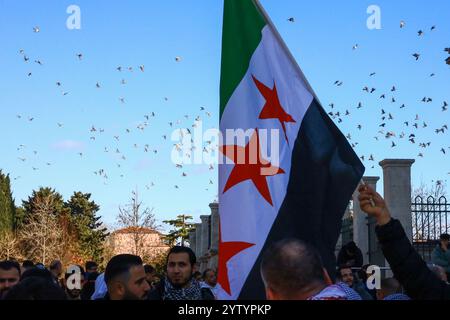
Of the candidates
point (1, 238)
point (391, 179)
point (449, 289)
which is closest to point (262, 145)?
point (449, 289)

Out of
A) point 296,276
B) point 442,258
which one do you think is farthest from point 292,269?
point 442,258

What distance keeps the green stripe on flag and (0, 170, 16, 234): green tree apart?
185ft

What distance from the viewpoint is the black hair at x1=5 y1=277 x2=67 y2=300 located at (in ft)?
12.0

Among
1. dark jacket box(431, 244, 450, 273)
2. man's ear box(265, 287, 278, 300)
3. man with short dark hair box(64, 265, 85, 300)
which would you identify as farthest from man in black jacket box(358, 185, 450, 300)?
man with short dark hair box(64, 265, 85, 300)

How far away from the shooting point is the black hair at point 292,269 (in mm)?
3281

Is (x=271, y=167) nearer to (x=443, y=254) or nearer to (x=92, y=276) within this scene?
(x=443, y=254)

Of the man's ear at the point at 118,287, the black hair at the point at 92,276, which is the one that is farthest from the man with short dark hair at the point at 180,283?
the black hair at the point at 92,276

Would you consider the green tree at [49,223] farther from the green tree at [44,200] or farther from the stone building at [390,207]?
the stone building at [390,207]

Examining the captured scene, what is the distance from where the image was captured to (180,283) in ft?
23.3

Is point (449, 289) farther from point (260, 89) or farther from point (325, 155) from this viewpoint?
point (260, 89)

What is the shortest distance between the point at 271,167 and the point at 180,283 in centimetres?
222

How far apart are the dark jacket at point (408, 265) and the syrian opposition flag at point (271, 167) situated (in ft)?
3.78

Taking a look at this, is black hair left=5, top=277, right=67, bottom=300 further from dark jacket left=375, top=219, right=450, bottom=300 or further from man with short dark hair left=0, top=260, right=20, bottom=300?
man with short dark hair left=0, top=260, right=20, bottom=300
